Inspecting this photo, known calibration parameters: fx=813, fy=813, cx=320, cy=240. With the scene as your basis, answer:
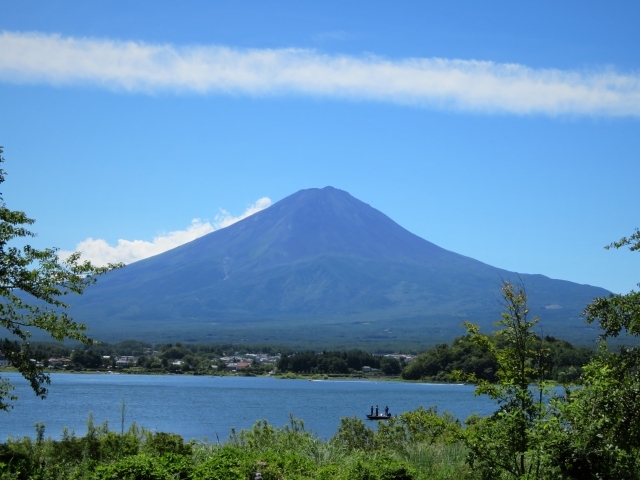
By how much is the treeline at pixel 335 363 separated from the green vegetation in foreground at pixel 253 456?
2559 inches

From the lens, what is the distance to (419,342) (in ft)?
468

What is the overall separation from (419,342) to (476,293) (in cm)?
6018

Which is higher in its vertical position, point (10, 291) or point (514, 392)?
point (10, 291)

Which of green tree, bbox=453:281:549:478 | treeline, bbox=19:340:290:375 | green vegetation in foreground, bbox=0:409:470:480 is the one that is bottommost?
treeline, bbox=19:340:290:375

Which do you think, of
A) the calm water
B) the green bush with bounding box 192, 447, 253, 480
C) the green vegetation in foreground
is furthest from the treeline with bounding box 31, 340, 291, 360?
the green bush with bounding box 192, 447, 253, 480

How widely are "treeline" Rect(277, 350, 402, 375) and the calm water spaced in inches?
288

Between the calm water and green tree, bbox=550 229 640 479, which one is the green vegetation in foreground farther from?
the calm water

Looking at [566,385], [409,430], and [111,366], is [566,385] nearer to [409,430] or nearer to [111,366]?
[409,430]

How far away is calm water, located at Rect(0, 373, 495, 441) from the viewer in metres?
32.9

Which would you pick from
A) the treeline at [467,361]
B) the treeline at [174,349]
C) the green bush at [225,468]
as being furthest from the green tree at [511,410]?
the treeline at [174,349]

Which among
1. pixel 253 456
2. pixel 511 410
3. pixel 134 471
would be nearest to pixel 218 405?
pixel 253 456

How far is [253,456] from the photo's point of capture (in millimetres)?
10375

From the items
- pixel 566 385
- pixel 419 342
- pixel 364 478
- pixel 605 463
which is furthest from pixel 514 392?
pixel 419 342

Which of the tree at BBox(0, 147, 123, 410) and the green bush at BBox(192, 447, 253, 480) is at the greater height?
the tree at BBox(0, 147, 123, 410)
